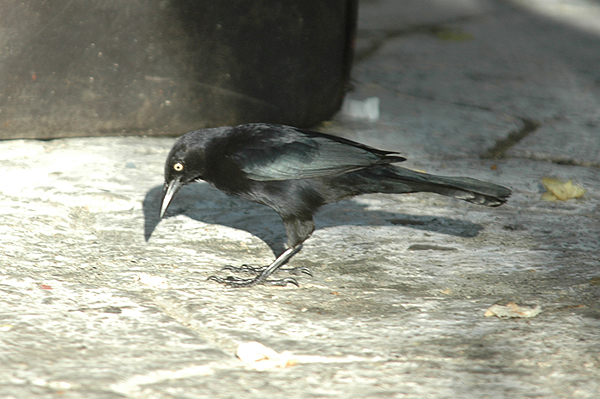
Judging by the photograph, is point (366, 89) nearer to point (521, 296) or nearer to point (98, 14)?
point (98, 14)

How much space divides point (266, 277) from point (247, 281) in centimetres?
10

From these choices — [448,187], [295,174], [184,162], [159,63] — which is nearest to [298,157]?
[295,174]

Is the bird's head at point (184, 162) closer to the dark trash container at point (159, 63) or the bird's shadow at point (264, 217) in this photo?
the bird's shadow at point (264, 217)

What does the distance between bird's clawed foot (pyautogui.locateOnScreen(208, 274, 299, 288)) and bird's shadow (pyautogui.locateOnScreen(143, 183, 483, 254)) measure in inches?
12.5

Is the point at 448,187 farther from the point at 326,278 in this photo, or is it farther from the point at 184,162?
the point at 184,162

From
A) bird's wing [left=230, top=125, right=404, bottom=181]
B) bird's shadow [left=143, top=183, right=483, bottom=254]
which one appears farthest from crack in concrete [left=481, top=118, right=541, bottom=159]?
bird's wing [left=230, top=125, right=404, bottom=181]

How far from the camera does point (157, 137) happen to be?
372cm

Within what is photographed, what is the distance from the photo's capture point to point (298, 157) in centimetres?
246

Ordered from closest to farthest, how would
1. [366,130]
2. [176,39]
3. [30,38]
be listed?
[30,38] → [176,39] → [366,130]

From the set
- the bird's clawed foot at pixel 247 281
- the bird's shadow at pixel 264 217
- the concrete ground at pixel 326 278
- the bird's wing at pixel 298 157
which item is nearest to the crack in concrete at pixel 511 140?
the concrete ground at pixel 326 278

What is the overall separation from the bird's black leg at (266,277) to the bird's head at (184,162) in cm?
35

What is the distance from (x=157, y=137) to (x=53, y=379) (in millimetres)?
2195

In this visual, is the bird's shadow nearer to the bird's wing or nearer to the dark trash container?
the bird's wing

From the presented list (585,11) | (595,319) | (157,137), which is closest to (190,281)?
(595,319)
